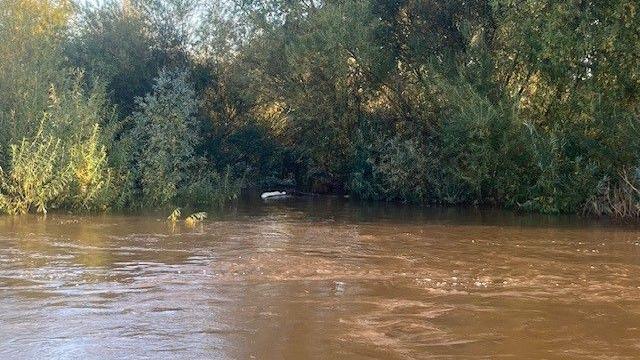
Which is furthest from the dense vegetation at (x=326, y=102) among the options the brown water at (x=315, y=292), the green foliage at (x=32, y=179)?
the brown water at (x=315, y=292)

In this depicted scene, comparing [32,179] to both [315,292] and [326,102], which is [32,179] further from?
[326,102]

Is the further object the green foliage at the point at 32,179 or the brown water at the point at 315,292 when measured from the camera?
the green foliage at the point at 32,179

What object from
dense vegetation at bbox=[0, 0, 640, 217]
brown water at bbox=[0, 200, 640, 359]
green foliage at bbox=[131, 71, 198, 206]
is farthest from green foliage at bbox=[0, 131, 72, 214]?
green foliage at bbox=[131, 71, 198, 206]

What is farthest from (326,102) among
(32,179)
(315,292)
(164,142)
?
(315,292)

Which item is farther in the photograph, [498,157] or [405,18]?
[405,18]

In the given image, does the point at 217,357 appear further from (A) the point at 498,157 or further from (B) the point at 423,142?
(B) the point at 423,142

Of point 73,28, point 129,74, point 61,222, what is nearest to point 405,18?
point 129,74

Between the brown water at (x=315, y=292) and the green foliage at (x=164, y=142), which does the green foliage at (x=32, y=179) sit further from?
the green foliage at (x=164, y=142)

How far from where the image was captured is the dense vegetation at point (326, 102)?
1942 cm

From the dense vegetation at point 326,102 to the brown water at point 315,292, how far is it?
3942mm

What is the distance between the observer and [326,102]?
25891 mm

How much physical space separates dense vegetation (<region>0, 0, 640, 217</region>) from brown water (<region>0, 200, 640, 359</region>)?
394cm

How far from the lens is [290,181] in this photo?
30.8m

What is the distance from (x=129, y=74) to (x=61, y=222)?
36.2 ft
